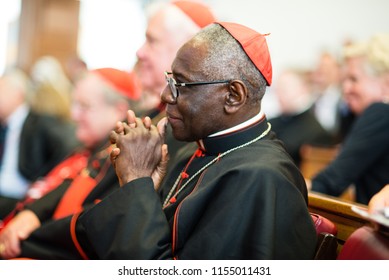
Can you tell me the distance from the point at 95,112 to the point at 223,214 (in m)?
2.24

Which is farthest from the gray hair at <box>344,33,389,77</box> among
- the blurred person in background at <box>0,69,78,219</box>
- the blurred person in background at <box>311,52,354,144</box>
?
the blurred person in background at <box>311,52,354,144</box>

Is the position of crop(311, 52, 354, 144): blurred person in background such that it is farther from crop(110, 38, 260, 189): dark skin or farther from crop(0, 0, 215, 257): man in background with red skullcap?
crop(110, 38, 260, 189): dark skin

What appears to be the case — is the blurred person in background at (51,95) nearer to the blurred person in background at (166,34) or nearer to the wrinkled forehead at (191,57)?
the blurred person in background at (166,34)

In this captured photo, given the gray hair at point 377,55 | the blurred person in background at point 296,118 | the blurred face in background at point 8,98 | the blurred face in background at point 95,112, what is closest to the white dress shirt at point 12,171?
the blurred face in background at point 8,98

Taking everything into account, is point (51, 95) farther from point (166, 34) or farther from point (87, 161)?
point (166, 34)

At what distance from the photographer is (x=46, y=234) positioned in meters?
2.80

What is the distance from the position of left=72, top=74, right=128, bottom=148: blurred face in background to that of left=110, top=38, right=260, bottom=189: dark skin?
1.76 meters

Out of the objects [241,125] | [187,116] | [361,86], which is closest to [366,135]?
[361,86]

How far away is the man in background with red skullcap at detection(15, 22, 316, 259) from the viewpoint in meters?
1.86

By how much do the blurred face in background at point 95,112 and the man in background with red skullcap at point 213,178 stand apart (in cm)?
170

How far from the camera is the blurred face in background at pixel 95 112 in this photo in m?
3.92

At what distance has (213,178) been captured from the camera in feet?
6.67
